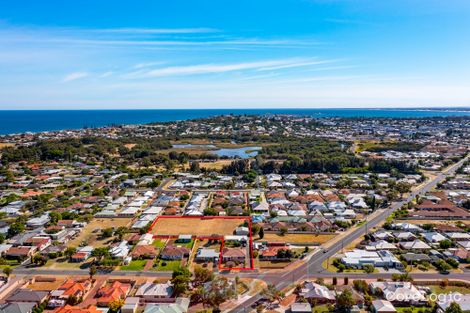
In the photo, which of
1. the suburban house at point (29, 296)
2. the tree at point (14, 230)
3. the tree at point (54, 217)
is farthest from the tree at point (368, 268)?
the tree at point (14, 230)

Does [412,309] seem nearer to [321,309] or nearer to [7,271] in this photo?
[321,309]

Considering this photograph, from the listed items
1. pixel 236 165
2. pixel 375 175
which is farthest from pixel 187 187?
pixel 375 175

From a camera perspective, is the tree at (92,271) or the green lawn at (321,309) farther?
the tree at (92,271)

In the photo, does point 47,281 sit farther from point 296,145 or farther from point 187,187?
point 296,145

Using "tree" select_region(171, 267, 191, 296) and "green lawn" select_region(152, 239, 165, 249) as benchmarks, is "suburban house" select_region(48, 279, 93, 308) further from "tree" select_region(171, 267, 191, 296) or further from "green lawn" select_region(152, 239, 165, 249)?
"green lawn" select_region(152, 239, 165, 249)

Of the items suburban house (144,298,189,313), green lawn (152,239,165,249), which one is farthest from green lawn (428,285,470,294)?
green lawn (152,239,165,249)

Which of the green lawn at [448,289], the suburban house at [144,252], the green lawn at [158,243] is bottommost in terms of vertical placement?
the green lawn at [158,243]

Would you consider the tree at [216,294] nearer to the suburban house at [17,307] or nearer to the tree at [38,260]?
the suburban house at [17,307]
